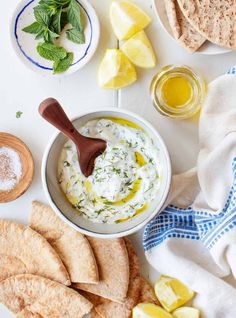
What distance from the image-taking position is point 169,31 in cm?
154

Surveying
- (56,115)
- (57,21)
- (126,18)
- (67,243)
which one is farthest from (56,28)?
(67,243)

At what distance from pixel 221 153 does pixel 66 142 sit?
349 millimetres

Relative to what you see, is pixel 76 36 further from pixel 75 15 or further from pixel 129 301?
pixel 129 301

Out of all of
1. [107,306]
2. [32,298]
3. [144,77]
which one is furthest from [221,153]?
[32,298]

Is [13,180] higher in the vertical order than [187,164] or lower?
higher

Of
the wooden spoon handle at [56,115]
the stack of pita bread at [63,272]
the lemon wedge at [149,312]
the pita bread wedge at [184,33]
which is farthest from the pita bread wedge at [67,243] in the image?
the pita bread wedge at [184,33]

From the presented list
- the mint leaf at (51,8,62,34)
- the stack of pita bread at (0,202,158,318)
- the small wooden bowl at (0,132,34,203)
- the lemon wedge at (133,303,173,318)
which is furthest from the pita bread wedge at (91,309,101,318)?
the mint leaf at (51,8,62,34)

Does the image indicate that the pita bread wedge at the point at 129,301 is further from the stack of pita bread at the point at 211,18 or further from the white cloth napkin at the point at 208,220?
the stack of pita bread at the point at 211,18

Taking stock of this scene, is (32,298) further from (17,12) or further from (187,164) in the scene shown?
(17,12)

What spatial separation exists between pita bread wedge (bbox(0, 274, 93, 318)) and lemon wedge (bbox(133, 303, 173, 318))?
110 mm

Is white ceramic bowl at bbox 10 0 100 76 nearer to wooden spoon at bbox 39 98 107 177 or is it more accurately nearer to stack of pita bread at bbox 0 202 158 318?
wooden spoon at bbox 39 98 107 177

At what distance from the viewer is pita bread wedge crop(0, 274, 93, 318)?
5.14 ft

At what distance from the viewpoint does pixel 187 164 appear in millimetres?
1596

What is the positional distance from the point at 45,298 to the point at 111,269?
0.55 ft
